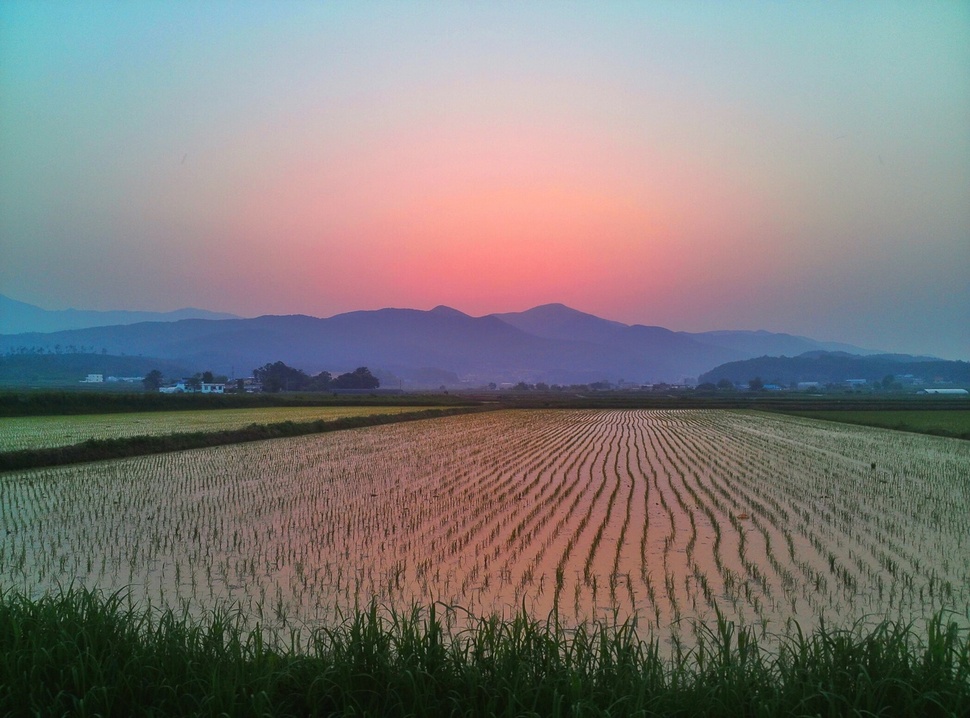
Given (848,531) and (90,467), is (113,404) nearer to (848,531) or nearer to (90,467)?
(90,467)

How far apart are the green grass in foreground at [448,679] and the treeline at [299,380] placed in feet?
262

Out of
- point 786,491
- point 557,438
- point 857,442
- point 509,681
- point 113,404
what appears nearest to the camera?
point 509,681

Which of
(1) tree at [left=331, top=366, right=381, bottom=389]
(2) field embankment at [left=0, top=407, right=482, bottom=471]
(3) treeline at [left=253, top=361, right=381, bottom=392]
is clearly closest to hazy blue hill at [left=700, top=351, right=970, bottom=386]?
(1) tree at [left=331, top=366, right=381, bottom=389]

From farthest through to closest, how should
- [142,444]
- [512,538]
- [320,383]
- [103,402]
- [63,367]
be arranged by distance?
[63,367]
[320,383]
[103,402]
[142,444]
[512,538]

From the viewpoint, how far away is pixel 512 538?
24.0ft

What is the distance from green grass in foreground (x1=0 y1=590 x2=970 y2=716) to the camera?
9.92 feet

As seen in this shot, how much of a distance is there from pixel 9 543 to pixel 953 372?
175 metres

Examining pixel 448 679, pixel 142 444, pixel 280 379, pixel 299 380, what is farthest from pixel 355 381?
pixel 448 679

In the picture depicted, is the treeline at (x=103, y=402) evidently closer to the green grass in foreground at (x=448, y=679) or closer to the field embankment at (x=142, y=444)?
the field embankment at (x=142, y=444)

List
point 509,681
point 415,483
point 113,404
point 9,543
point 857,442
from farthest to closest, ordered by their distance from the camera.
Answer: point 113,404, point 857,442, point 415,483, point 9,543, point 509,681

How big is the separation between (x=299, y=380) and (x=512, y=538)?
84.2 m

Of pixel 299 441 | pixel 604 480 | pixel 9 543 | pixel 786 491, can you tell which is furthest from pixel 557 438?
pixel 9 543

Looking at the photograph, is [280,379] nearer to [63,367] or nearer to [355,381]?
[355,381]

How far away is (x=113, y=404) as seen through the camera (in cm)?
3291
